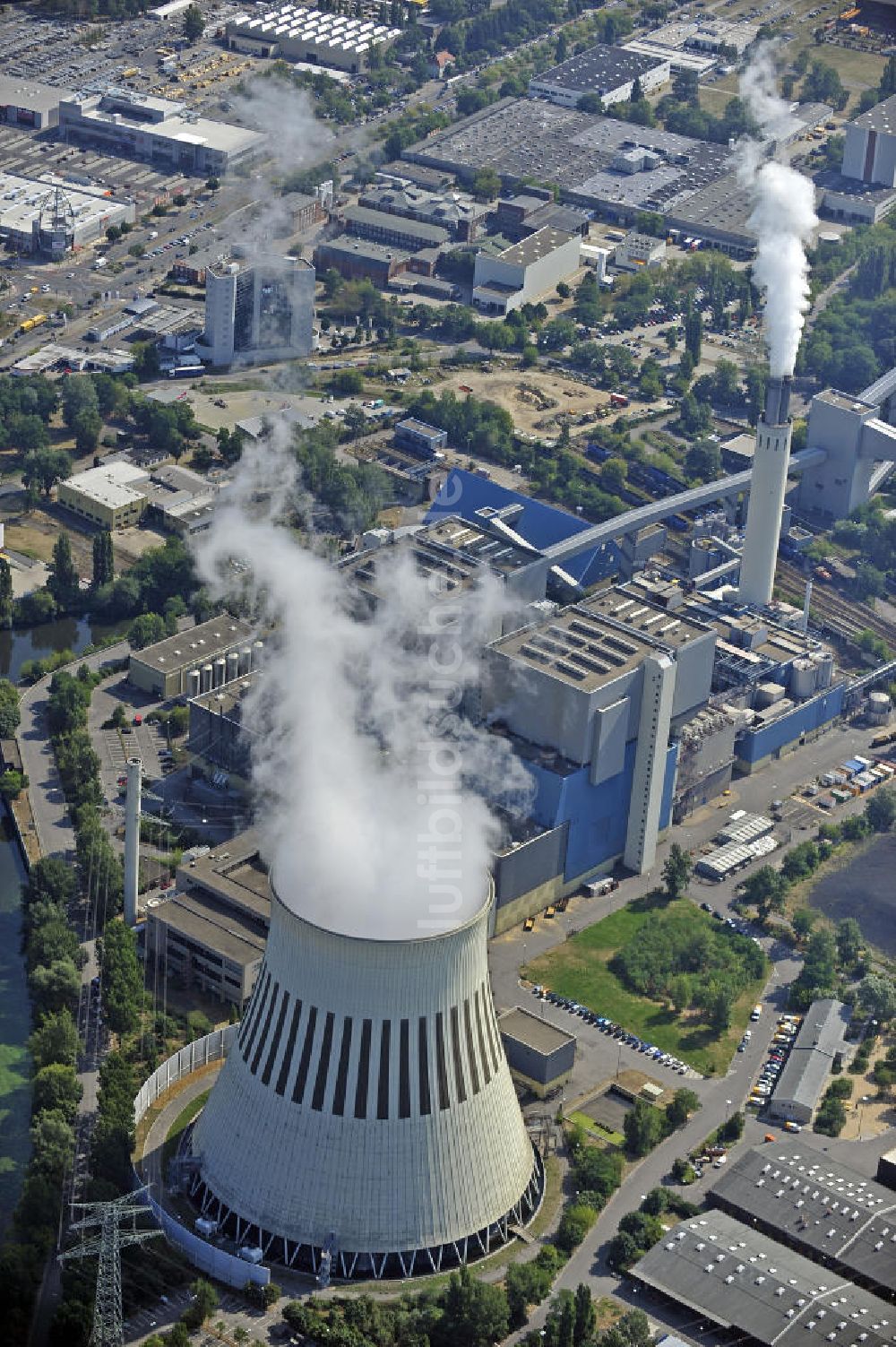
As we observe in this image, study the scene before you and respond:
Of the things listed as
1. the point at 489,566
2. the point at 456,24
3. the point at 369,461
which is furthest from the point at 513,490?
the point at 456,24

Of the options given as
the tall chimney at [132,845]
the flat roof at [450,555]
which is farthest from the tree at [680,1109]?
the flat roof at [450,555]

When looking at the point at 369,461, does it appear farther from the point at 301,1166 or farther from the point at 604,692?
the point at 301,1166

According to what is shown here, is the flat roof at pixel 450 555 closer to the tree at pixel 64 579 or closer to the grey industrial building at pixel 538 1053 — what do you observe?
the tree at pixel 64 579

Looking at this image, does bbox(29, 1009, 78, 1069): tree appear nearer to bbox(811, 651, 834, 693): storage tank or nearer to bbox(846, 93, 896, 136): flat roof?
bbox(811, 651, 834, 693): storage tank

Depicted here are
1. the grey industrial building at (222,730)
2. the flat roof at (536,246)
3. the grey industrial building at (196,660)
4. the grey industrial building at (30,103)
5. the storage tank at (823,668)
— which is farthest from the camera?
the grey industrial building at (30,103)

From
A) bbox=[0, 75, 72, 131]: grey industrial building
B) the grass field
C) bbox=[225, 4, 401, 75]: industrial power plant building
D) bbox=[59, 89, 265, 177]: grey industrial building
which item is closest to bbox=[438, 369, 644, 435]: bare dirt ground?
bbox=[59, 89, 265, 177]: grey industrial building
